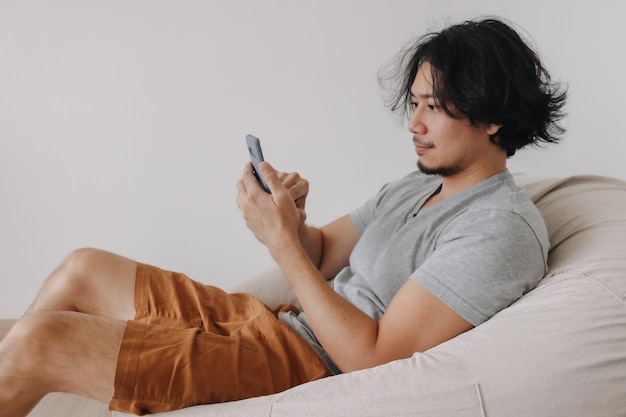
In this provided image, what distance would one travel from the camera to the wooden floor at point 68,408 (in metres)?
2.04

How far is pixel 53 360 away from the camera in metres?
1.18

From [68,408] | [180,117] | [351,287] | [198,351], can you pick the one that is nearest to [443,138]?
[351,287]

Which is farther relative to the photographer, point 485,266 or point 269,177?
point 269,177

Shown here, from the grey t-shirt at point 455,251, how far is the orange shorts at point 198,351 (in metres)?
0.08

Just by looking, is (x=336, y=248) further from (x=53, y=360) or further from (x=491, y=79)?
(x=53, y=360)

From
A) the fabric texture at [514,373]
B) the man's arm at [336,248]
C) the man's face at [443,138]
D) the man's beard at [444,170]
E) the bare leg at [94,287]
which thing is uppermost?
the man's face at [443,138]

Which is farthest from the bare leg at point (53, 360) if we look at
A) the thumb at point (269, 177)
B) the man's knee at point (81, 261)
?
the thumb at point (269, 177)

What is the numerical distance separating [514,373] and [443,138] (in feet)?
1.63

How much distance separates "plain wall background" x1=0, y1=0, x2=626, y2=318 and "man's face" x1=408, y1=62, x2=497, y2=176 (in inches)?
32.1

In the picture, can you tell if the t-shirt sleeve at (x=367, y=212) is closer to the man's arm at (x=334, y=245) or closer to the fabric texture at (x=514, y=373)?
the man's arm at (x=334, y=245)

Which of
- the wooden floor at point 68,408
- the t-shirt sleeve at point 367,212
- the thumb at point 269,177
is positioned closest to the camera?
the thumb at point 269,177

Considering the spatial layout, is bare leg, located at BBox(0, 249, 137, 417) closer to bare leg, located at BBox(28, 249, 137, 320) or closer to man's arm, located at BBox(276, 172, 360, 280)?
bare leg, located at BBox(28, 249, 137, 320)

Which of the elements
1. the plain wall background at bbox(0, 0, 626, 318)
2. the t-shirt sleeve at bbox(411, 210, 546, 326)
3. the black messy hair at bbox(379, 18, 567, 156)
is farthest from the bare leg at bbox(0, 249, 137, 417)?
the plain wall background at bbox(0, 0, 626, 318)

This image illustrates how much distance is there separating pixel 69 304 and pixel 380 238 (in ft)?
2.25
